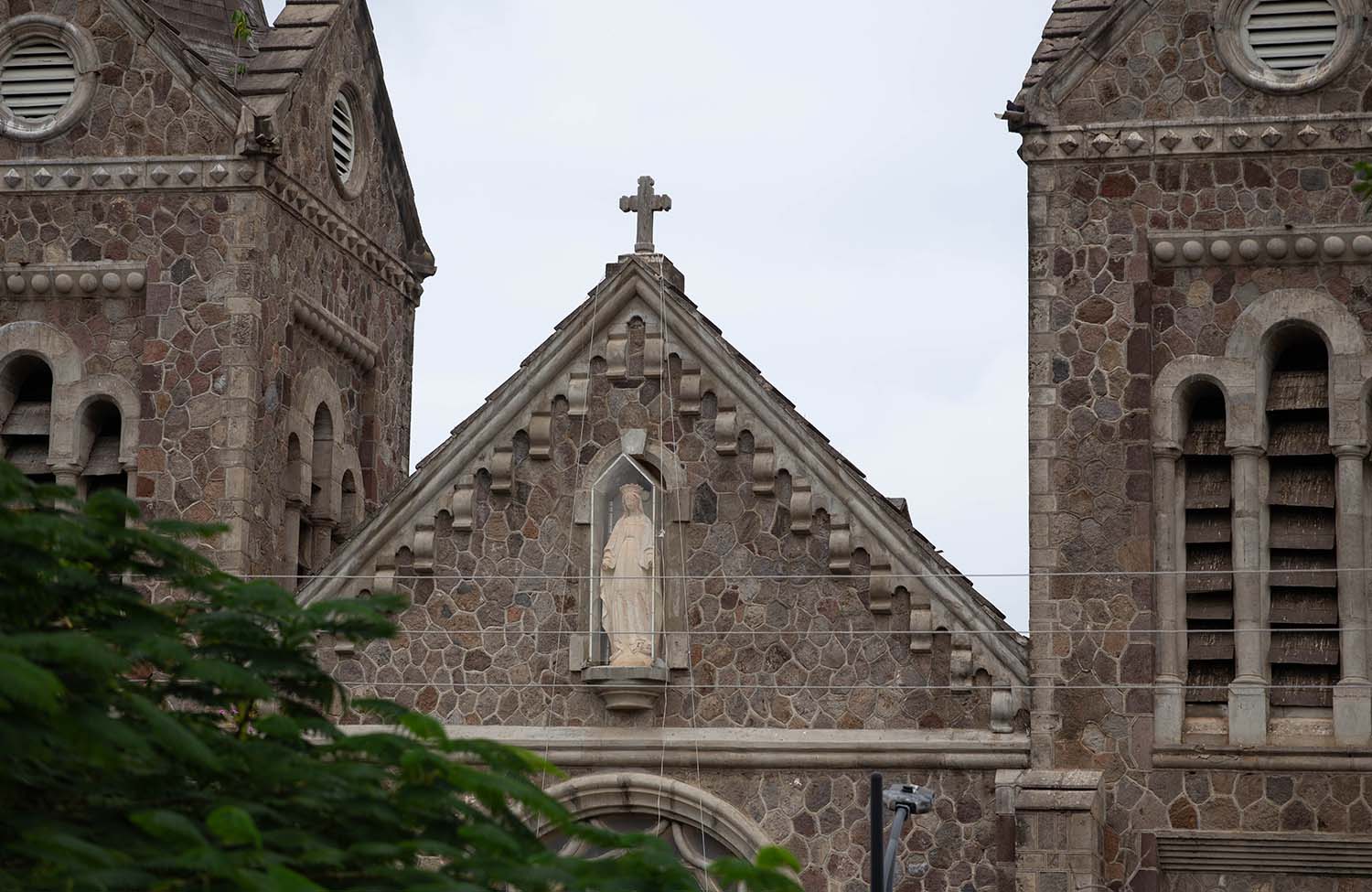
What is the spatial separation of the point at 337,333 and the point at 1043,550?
8329 millimetres

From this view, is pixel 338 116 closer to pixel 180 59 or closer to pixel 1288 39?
pixel 180 59

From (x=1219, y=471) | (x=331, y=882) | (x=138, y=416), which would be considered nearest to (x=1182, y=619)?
(x=1219, y=471)

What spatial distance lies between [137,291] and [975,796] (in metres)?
A: 9.33

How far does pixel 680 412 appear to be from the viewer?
25.0 m

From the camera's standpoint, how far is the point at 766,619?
80.6ft

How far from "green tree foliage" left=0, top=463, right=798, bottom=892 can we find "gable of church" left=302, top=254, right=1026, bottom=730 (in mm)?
9278

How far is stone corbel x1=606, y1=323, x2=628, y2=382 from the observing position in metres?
25.2

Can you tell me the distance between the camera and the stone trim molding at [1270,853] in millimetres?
23094

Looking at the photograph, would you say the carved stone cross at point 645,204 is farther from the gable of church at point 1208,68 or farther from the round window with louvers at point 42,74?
the round window with louvers at point 42,74

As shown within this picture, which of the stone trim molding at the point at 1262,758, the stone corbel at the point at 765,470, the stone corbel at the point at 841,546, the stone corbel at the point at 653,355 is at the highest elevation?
the stone corbel at the point at 653,355

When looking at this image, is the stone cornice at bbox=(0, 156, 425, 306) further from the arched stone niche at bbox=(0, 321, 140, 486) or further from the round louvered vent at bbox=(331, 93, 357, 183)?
the round louvered vent at bbox=(331, 93, 357, 183)

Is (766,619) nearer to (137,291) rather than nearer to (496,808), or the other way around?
(137,291)

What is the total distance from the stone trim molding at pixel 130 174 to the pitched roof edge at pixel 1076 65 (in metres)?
7.31

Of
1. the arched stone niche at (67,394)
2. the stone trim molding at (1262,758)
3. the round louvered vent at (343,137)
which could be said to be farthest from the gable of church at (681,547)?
the round louvered vent at (343,137)
